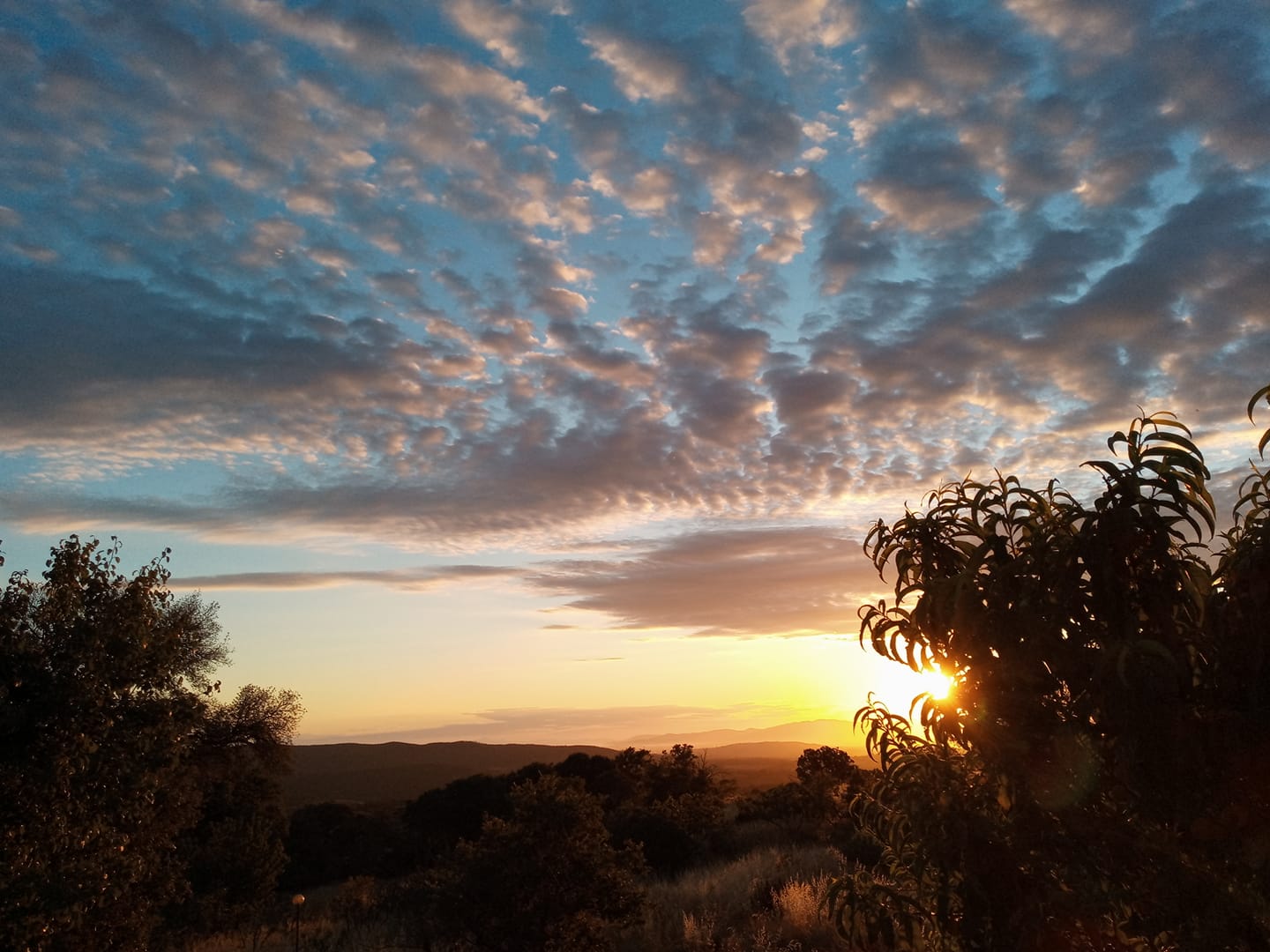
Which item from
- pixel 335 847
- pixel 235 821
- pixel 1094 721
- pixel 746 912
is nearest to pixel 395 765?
pixel 335 847

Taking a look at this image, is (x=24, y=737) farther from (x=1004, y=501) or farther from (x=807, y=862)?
(x=807, y=862)

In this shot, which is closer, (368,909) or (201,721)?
(201,721)

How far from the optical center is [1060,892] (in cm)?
410

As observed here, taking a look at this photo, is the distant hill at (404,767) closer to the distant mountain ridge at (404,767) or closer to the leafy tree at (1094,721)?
the distant mountain ridge at (404,767)

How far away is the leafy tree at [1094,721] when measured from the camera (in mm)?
3604

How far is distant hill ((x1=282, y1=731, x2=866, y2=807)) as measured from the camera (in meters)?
102

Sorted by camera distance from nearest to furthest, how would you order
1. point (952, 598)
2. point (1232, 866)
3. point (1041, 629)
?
point (1232, 866) → point (1041, 629) → point (952, 598)

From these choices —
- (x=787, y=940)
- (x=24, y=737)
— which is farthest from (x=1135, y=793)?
(x=24, y=737)

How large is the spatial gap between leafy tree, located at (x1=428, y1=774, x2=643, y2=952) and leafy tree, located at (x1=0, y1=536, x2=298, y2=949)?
489 centimetres

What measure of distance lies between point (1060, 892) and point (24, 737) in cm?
1325

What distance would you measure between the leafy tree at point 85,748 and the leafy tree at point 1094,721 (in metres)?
11.9

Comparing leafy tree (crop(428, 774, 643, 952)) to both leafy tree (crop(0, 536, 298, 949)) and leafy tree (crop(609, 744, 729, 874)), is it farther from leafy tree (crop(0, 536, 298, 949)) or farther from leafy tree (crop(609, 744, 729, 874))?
leafy tree (crop(609, 744, 729, 874))

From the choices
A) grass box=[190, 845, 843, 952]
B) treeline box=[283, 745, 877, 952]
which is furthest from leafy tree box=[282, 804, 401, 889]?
grass box=[190, 845, 843, 952]

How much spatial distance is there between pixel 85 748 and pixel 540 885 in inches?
271
